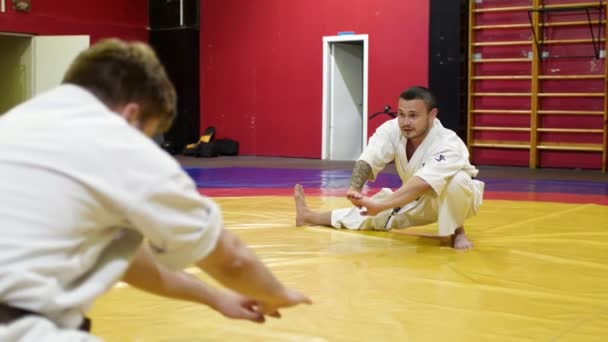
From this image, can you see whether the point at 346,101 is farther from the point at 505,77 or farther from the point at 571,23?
the point at 571,23

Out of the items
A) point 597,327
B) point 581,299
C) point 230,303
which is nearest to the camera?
point 230,303

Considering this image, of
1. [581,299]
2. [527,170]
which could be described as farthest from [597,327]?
[527,170]

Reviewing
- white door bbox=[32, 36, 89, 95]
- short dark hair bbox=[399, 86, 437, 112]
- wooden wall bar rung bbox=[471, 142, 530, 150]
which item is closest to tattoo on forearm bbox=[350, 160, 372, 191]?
short dark hair bbox=[399, 86, 437, 112]

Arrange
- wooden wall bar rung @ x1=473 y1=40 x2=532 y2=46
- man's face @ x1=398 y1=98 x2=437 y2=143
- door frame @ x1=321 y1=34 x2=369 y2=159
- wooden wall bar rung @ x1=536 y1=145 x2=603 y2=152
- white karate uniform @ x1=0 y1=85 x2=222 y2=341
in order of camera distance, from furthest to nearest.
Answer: door frame @ x1=321 y1=34 x2=369 y2=159, wooden wall bar rung @ x1=473 y1=40 x2=532 y2=46, wooden wall bar rung @ x1=536 y1=145 x2=603 y2=152, man's face @ x1=398 y1=98 x2=437 y2=143, white karate uniform @ x1=0 y1=85 x2=222 y2=341

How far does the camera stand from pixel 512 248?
3.70 m

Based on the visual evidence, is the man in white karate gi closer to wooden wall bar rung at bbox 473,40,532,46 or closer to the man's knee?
the man's knee

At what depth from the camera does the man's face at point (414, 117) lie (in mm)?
3812

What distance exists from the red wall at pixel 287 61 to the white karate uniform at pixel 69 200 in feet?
30.1

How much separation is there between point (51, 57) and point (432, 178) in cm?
803

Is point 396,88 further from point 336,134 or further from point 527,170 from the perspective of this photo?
point 527,170

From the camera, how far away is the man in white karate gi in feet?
12.0

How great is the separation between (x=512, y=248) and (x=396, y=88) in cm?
679

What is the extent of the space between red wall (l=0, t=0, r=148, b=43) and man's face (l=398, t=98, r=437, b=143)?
26.5ft

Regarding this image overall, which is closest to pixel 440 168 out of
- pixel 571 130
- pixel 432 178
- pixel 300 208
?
pixel 432 178
